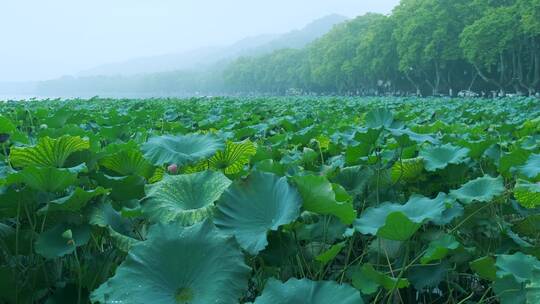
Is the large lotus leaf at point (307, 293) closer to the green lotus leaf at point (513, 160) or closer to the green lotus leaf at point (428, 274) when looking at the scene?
the green lotus leaf at point (428, 274)

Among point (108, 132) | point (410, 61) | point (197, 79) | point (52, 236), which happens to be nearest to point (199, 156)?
point (52, 236)

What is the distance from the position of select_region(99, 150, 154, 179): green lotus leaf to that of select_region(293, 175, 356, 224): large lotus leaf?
65cm

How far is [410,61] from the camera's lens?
33.7 meters

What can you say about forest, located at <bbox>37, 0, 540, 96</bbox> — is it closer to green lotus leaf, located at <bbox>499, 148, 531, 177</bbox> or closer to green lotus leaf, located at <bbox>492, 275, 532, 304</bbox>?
green lotus leaf, located at <bbox>499, 148, 531, 177</bbox>

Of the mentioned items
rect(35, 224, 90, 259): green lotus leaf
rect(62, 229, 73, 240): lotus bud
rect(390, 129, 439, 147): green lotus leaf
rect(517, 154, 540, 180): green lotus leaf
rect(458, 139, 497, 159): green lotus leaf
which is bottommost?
rect(458, 139, 497, 159): green lotus leaf

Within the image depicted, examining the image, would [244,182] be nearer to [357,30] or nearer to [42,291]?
[42,291]

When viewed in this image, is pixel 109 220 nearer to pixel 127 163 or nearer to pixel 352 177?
pixel 127 163

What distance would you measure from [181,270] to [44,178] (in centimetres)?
52

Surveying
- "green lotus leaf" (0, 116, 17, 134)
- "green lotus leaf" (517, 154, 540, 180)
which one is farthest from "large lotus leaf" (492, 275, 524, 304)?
"green lotus leaf" (0, 116, 17, 134)

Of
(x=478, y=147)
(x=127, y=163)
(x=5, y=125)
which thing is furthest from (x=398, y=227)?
(x=5, y=125)

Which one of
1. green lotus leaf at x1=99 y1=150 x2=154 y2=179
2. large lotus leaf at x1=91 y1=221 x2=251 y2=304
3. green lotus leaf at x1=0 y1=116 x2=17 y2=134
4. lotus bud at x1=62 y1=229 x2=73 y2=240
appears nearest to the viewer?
large lotus leaf at x1=91 y1=221 x2=251 y2=304

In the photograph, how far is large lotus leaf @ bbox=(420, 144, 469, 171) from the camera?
5.82 feet

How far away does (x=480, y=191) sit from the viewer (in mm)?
1473

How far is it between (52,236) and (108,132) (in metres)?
1.93
